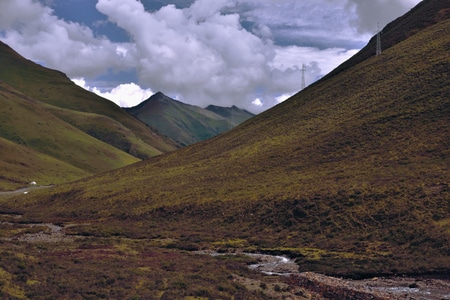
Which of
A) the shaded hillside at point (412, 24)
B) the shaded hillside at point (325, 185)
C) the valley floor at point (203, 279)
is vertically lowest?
the valley floor at point (203, 279)

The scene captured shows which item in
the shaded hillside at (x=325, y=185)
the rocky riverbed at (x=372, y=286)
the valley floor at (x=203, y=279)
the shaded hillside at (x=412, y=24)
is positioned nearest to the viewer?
the valley floor at (x=203, y=279)

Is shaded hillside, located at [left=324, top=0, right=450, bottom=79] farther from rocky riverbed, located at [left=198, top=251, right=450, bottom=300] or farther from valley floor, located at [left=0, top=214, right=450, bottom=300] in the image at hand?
rocky riverbed, located at [left=198, top=251, right=450, bottom=300]

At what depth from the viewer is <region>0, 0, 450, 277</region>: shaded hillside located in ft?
171

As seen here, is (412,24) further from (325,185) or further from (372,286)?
(372,286)

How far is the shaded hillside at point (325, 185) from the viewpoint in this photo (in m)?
52.2

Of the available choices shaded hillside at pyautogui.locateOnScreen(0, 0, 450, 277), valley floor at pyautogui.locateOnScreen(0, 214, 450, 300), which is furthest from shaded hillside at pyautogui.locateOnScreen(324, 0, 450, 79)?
valley floor at pyautogui.locateOnScreen(0, 214, 450, 300)

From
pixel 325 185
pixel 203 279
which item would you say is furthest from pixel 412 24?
pixel 203 279

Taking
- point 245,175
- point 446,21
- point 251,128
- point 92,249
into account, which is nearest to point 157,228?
point 92,249

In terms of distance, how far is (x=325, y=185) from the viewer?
7369 cm

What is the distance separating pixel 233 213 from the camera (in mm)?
73125

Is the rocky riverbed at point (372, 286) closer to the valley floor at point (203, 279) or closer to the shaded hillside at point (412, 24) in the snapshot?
the valley floor at point (203, 279)

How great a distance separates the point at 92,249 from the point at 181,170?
227 ft

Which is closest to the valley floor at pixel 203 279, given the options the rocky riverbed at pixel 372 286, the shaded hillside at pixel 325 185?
the rocky riverbed at pixel 372 286

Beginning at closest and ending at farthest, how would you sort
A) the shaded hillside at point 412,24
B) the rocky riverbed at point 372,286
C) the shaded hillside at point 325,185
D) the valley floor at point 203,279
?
the valley floor at point 203,279 < the rocky riverbed at point 372,286 < the shaded hillside at point 325,185 < the shaded hillside at point 412,24
